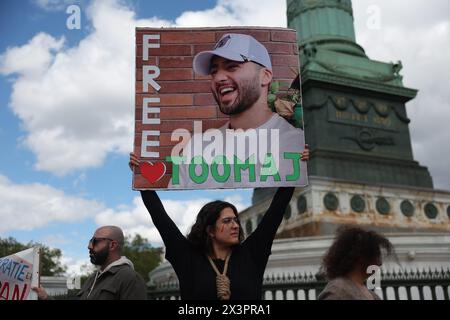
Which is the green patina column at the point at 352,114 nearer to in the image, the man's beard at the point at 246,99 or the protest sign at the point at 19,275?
the man's beard at the point at 246,99

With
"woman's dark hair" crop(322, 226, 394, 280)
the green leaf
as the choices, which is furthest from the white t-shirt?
"woman's dark hair" crop(322, 226, 394, 280)

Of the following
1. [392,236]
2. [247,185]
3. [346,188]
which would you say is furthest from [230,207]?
[346,188]

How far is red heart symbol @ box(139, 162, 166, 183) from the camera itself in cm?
469

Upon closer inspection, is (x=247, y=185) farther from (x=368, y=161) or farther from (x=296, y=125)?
(x=368, y=161)

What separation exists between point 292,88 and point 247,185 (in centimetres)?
110

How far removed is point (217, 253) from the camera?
13.1ft

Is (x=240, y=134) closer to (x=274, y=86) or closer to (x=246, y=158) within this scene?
(x=246, y=158)

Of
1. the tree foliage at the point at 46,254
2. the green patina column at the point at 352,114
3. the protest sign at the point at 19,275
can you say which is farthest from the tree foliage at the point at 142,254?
the protest sign at the point at 19,275

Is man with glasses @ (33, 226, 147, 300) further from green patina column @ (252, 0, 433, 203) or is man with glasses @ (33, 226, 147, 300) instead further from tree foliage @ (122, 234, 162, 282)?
tree foliage @ (122, 234, 162, 282)

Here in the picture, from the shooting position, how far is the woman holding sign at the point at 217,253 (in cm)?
376

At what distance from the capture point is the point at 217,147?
482 centimetres

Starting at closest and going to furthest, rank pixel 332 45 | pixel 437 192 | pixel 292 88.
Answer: pixel 292 88 < pixel 437 192 < pixel 332 45

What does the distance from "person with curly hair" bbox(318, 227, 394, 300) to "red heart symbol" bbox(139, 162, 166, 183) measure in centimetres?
181

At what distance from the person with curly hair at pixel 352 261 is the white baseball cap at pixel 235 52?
2.06 metres
